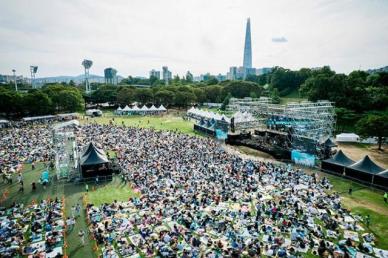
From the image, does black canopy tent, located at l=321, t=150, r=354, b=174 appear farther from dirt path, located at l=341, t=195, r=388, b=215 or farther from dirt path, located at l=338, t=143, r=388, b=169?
dirt path, located at l=338, t=143, r=388, b=169

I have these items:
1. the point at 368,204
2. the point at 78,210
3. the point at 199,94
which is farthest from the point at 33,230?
the point at 199,94

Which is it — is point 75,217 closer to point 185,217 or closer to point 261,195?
point 185,217

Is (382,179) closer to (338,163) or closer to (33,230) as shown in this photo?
(338,163)

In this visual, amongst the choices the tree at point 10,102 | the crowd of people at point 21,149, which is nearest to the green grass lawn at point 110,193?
the crowd of people at point 21,149

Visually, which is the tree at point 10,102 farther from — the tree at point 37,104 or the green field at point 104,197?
the green field at point 104,197

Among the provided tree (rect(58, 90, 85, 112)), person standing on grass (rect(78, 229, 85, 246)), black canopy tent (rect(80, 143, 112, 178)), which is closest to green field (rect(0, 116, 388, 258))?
person standing on grass (rect(78, 229, 85, 246))

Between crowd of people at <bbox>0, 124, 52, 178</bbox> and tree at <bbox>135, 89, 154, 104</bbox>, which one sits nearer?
crowd of people at <bbox>0, 124, 52, 178</bbox>

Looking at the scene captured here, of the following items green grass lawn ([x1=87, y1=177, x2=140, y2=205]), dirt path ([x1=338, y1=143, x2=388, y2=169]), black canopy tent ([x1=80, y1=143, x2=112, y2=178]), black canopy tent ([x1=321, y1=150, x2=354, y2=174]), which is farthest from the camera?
dirt path ([x1=338, y1=143, x2=388, y2=169])
